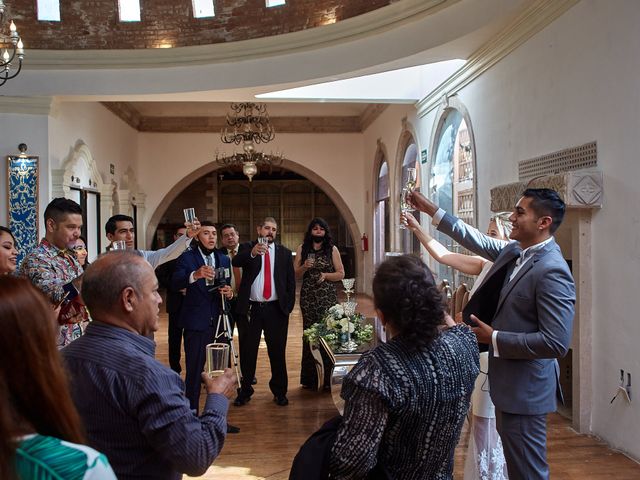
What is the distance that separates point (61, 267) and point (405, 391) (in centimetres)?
243

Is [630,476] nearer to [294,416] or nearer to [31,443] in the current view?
[294,416]

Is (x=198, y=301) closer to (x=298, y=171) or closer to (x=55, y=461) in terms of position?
(x=55, y=461)

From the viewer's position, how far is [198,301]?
4918 millimetres

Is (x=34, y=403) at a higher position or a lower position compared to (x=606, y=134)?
lower

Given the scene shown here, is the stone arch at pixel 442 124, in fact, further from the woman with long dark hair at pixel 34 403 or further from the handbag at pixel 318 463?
the woman with long dark hair at pixel 34 403

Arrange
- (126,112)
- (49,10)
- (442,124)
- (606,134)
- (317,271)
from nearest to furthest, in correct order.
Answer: (606,134) < (317,271) < (49,10) < (442,124) < (126,112)

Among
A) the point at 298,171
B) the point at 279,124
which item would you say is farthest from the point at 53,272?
the point at 298,171

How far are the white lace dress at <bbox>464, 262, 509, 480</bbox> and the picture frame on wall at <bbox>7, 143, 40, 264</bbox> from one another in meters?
7.37

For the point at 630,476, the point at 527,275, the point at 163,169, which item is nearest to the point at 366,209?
the point at 163,169

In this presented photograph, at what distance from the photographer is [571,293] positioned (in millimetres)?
2596

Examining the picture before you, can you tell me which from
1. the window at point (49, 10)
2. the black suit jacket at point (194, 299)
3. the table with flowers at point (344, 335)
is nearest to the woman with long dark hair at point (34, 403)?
the table with flowers at point (344, 335)

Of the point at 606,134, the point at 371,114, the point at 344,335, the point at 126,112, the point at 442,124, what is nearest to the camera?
the point at 606,134

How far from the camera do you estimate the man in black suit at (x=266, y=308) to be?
5582mm

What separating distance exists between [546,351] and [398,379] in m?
1.09
